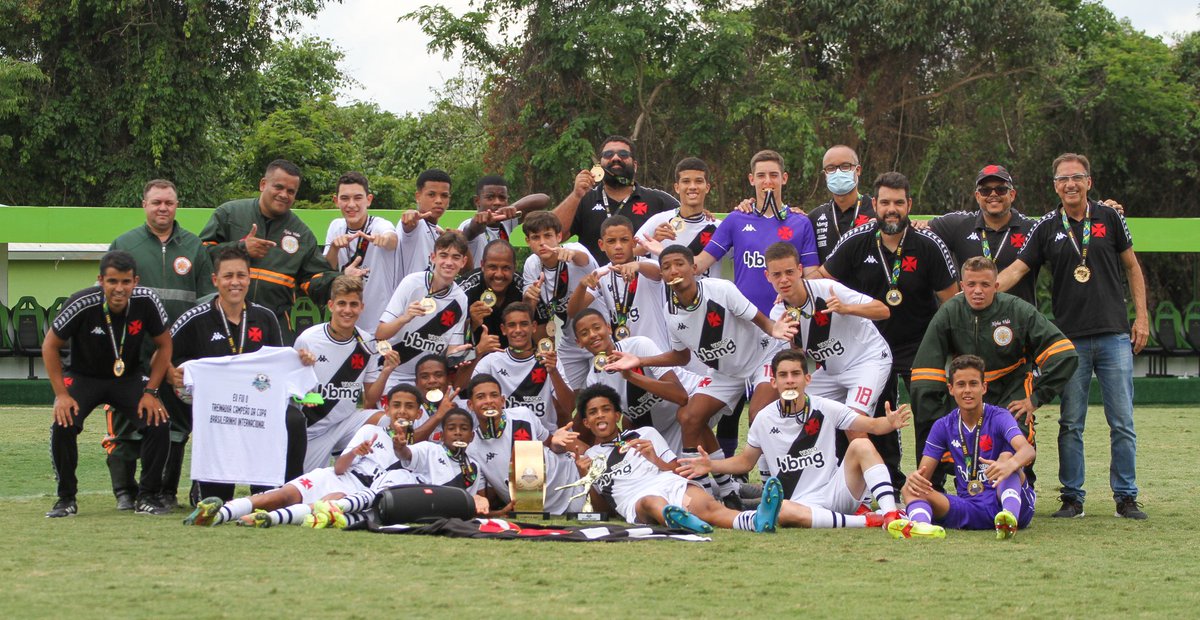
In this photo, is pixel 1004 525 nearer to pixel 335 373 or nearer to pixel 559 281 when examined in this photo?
pixel 559 281

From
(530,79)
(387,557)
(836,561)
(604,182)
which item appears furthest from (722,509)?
(530,79)

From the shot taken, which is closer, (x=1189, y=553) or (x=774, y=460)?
(x=1189, y=553)

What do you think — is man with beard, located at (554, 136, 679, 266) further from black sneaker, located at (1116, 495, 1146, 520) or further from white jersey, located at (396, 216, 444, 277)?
black sneaker, located at (1116, 495, 1146, 520)

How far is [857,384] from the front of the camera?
861 cm

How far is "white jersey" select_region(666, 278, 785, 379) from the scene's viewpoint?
8883 millimetres

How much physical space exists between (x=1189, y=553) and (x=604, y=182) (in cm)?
491

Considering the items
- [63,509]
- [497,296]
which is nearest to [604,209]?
[497,296]

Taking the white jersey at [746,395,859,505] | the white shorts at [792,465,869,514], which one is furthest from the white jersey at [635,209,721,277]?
the white shorts at [792,465,869,514]

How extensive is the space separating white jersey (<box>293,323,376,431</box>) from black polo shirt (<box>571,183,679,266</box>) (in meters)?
2.03

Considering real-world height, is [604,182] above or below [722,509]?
above

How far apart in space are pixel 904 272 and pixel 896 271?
0.07m

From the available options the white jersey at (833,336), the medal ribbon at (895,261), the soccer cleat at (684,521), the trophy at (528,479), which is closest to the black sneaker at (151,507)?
the trophy at (528,479)

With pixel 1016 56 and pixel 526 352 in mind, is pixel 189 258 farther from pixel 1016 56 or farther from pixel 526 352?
pixel 1016 56

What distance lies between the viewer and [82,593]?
5340 mm
